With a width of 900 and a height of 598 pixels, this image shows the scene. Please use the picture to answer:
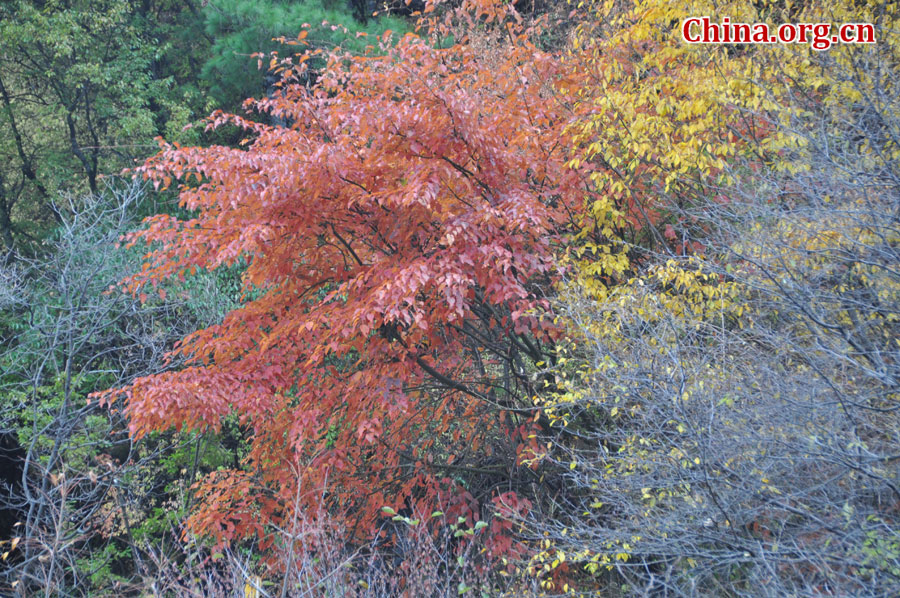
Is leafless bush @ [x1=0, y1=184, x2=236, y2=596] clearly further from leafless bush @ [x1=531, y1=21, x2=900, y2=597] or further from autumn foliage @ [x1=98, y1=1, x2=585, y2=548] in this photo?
leafless bush @ [x1=531, y1=21, x2=900, y2=597]

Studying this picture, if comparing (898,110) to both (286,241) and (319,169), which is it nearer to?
(319,169)

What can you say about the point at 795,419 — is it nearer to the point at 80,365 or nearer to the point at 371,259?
the point at 371,259

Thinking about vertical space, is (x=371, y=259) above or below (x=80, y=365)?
above

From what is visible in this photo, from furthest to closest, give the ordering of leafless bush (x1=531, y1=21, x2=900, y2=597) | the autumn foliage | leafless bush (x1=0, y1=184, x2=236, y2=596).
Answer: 1. leafless bush (x1=0, y1=184, x2=236, y2=596)
2. the autumn foliage
3. leafless bush (x1=531, y1=21, x2=900, y2=597)

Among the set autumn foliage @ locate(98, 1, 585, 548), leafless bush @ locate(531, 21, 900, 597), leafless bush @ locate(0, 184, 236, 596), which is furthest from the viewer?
leafless bush @ locate(0, 184, 236, 596)

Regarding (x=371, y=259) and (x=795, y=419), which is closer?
(x=795, y=419)

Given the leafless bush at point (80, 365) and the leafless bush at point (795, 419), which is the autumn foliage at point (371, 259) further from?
the leafless bush at point (80, 365)

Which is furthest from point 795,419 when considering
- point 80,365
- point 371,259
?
point 80,365

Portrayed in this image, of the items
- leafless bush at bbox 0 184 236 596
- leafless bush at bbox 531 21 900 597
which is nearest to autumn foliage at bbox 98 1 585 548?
leafless bush at bbox 531 21 900 597

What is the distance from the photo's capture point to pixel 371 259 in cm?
586

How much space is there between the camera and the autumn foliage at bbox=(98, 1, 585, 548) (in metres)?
4.71

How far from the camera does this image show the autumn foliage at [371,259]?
471 cm

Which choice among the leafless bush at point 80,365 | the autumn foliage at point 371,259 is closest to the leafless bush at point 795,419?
the autumn foliage at point 371,259

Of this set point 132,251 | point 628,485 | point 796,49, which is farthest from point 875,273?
point 132,251
